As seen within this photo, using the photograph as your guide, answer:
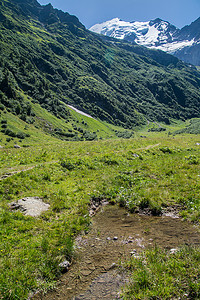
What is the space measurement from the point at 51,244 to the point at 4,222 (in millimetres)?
3119

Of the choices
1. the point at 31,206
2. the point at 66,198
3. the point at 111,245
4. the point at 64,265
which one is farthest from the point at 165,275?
the point at 31,206

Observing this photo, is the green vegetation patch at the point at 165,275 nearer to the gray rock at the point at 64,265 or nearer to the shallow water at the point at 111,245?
the shallow water at the point at 111,245

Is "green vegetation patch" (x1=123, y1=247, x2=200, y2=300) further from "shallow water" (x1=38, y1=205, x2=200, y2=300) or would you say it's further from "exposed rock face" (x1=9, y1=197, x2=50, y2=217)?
"exposed rock face" (x1=9, y1=197, x2=50, y2=217)

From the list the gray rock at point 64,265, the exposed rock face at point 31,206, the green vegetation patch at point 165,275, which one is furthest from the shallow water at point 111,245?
the exposed rock face at point 31,206

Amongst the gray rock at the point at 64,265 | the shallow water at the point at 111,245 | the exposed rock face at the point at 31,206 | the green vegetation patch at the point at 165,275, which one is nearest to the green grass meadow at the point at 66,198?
the green vegetation patch at the point at 165,275

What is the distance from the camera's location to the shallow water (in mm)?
6402

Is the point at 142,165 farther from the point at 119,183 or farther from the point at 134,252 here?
the point at 134,252

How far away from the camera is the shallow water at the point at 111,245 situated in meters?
6.40

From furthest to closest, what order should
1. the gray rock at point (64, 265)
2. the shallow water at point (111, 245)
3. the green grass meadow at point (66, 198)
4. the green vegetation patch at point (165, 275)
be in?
the gray rock at point (64, 265) < the green grass meadow at point (66, 198) < the shallow water at point (111, 245) < the green vegetation patch at point (165, 275)

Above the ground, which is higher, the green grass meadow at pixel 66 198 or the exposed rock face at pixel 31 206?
the green grass meadow at pixel 66 198

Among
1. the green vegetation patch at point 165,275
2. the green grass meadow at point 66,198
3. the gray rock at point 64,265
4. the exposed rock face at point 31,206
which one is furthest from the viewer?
the exposed rock face at point 31,206

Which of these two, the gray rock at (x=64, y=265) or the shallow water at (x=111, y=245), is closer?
the shallow water at (x=111, y=245)

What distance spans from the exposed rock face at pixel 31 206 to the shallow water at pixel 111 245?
129 inches

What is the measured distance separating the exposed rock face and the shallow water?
328cm
